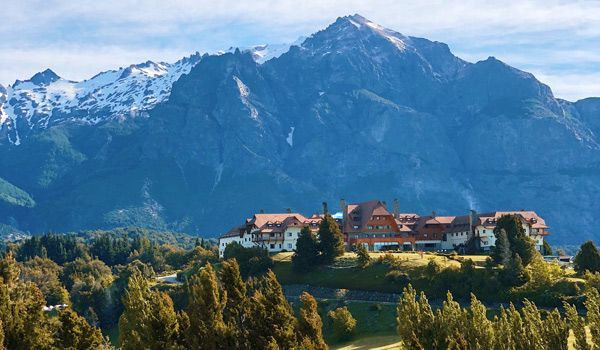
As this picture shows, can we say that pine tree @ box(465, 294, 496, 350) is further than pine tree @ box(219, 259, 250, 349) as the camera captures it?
No

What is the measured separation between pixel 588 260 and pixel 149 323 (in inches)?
3361

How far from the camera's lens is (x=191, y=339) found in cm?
7481

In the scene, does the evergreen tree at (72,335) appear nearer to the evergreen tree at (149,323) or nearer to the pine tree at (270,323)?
the evergreen tree at (149,323)

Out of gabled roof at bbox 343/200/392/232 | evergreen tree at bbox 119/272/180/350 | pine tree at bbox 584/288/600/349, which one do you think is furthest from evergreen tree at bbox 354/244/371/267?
pine tree at bbox 584/288/600/349

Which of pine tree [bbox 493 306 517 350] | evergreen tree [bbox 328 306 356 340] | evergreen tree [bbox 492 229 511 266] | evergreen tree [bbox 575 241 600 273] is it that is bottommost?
evergreen tree [bbox 328 306 356 340]

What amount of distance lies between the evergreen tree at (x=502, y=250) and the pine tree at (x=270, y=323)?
66.1 m

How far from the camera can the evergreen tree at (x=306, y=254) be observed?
146125 millimetres

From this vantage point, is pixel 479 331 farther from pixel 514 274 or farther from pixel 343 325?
pixel 514 274

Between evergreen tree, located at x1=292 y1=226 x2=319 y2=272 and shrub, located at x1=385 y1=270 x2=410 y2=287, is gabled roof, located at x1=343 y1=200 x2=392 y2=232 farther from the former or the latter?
shrub, located at x1=385 y1=270 x2=410 y2=287

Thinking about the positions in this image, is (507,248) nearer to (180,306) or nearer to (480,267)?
(480,267)

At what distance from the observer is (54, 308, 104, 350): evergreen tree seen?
234 ft

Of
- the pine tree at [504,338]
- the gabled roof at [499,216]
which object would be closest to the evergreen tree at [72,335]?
the pine tree at [504,338]

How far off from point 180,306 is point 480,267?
49.9 m

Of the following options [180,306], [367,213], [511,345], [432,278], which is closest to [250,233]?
[367,213]
